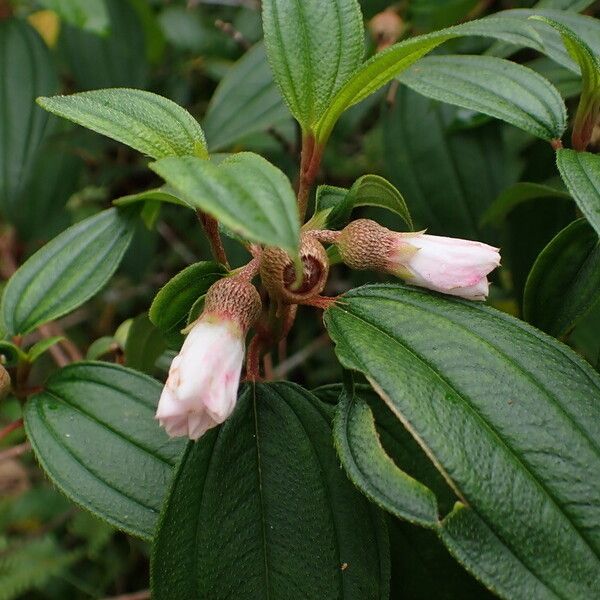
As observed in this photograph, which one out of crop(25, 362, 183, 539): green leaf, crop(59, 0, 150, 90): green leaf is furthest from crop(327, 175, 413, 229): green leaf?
crop(59, 0, 150, 90): green leaf

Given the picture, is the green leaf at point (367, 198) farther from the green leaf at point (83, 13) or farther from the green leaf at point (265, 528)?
the green leaf at point (83, 13)

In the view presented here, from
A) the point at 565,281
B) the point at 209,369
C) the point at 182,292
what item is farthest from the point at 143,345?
the point at 565,281

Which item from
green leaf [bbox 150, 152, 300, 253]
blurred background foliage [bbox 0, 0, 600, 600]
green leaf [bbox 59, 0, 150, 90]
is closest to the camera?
green leaf [bbox 150, 152, 300, 253]

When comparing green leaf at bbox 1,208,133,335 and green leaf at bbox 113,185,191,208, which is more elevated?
green leaf at bbox 113,185,191,208

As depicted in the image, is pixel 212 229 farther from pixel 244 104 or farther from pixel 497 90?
pixel 244 104

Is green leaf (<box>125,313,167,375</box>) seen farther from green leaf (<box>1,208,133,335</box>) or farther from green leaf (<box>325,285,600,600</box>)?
green leaf (<box>325,285,600,600</box>)

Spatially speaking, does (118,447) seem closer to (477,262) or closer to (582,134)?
(477,262)
